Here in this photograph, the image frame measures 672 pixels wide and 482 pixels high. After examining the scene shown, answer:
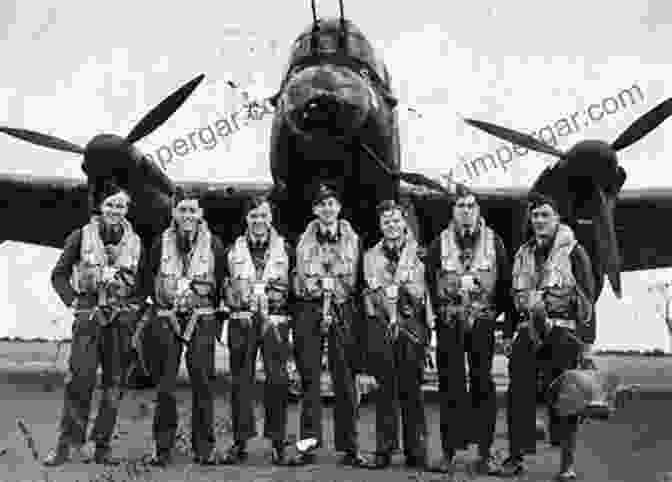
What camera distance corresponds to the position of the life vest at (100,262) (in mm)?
7316

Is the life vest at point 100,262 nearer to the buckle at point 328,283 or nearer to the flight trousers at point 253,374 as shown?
the flight trousers at point 253,374

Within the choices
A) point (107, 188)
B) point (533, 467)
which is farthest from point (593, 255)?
point (107, 188)

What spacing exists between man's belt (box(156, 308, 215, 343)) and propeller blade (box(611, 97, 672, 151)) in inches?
271

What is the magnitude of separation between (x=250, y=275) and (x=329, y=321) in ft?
2.80

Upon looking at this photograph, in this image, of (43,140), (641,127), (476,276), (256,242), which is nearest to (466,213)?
(476,276)

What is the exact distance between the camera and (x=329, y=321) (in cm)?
727

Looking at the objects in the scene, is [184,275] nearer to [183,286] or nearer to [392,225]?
[183,286]

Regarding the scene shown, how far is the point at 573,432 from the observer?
21.4 ft

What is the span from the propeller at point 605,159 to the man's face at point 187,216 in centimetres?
532

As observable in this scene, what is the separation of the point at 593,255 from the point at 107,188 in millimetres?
6729

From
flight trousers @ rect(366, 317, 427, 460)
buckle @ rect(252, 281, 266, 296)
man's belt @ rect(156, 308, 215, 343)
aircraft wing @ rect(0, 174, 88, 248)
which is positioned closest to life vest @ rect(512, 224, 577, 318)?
flight trousers @ rect(366, 317, 427, 460)

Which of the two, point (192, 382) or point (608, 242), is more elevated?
point (608, 242)

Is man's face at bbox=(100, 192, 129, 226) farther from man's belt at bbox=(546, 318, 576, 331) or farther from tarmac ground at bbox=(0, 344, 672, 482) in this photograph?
man's belt at bbox=(546, 318, 576, 331)

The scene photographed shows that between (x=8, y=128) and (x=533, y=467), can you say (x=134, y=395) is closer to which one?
(x=8, y=128)
